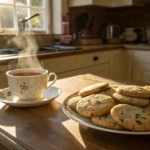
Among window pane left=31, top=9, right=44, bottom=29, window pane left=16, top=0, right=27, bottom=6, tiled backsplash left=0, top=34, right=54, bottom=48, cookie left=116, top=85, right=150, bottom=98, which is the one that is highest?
window pane left=16, top=0, right=27, bottom=6

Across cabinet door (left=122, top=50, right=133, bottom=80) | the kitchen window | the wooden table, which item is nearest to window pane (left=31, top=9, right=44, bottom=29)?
the kitchen window

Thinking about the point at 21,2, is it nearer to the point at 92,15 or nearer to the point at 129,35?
the point at 92,15

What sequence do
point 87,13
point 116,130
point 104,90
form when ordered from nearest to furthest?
1. point 116,130
2. point 104,90
3. point 87,13

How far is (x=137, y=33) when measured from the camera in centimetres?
295

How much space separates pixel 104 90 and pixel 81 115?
12 centimetres

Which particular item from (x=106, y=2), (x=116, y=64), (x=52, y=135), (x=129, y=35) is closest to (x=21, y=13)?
(x=106, y=2)

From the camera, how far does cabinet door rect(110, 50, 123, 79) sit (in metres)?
2.40

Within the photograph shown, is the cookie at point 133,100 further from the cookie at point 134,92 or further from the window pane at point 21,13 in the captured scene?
the window pane at point 21,13

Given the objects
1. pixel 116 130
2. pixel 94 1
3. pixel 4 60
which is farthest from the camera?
pixel 94 1

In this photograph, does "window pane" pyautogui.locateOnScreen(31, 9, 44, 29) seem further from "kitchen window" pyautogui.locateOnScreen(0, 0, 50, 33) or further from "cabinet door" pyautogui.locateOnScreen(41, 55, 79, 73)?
"cabinet door" pyautogui.locateOnScreen(41, 55, 79, 73)

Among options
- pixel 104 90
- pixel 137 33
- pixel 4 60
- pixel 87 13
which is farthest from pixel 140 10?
pixel 104 90

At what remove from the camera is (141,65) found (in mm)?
2389

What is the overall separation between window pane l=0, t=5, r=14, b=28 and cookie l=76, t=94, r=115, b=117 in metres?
1.92

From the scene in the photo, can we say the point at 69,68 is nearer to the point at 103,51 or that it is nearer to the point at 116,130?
the point at 103,51
